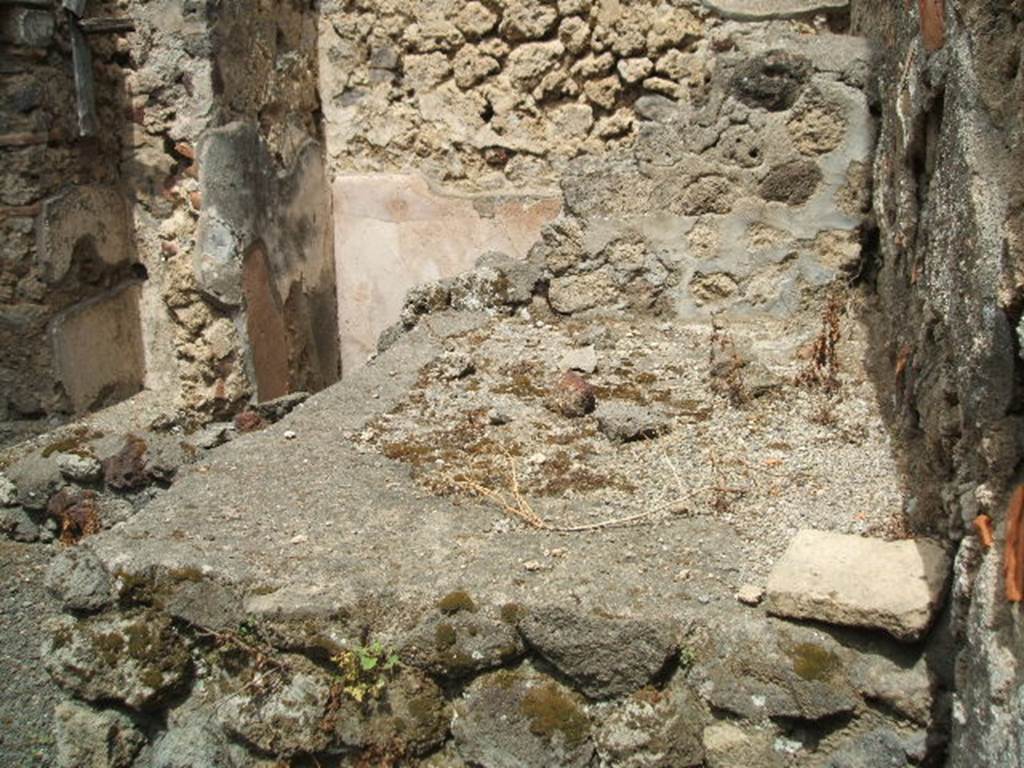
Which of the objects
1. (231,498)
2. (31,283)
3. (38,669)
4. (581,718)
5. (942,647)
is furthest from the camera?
(31,283)

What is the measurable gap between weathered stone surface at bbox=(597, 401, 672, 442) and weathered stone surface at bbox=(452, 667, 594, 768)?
887mm

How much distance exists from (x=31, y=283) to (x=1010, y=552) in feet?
12.6

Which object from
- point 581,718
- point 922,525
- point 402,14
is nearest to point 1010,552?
point 922,525

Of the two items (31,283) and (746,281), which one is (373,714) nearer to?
(746,281)

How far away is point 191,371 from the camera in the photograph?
450cm

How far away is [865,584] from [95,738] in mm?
1520

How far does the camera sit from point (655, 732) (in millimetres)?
1944

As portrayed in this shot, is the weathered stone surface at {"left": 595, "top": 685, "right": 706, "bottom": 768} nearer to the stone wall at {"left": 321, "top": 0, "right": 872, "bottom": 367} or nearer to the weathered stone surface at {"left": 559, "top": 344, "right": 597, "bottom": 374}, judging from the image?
the weathered stone surface at {"left": 559, "top": 344, "right": 597, "bottom": 374}

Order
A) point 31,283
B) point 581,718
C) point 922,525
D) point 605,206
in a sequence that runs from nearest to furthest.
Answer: point 581,718, point 922,525, point 605,206, point 31,283

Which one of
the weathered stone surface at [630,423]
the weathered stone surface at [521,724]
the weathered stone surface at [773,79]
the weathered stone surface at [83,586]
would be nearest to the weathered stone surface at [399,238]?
the weathered stone surface at [773,79]

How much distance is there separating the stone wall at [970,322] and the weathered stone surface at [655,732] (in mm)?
443

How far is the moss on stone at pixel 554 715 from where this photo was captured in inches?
78.5

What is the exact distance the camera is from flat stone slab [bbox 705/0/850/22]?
156 inches

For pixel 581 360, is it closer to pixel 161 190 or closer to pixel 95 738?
pixel 95 738
